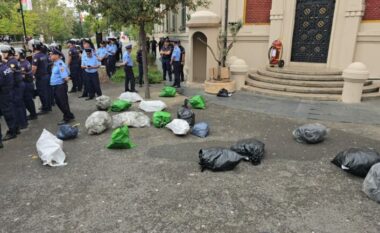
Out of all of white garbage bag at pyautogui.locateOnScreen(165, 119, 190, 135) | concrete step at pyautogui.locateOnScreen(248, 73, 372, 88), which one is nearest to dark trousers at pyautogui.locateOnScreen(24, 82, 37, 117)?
white garbage bag at pyautogui.locateOnScreen(165, 119, 190, 135)

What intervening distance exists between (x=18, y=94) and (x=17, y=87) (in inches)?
6.3

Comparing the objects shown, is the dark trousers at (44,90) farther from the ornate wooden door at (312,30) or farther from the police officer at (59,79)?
Answer: the ornate wooden door at (312,30)

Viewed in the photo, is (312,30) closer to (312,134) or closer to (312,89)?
(312,89)

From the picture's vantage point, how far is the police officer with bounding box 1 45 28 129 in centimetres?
639

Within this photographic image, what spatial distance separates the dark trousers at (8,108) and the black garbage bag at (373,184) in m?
6.61

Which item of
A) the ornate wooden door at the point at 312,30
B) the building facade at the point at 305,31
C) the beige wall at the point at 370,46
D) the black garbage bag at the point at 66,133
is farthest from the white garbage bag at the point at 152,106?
the beige wall at the point at 370,46

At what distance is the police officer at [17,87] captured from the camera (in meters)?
6.39

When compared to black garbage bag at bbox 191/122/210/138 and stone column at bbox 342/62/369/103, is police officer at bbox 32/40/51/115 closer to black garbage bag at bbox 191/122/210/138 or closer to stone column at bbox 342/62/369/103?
black garbage bag at bbox 191/122/210/138

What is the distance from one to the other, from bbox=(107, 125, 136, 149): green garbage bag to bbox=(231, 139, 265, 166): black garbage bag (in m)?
2.02

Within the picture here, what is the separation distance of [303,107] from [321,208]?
523 cm

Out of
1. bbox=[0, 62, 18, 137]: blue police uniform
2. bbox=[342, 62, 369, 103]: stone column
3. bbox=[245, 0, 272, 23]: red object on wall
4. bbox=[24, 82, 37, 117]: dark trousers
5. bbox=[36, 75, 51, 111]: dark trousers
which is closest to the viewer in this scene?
bbox=[0, 62, 18, 137]: blue police uniform

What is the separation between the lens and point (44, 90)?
7.99 meters

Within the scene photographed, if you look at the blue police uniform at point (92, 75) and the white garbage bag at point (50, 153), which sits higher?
the blue police uniform at point (92, 75)

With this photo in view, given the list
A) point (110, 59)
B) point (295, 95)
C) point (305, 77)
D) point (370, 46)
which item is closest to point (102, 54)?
point (110, 59)
